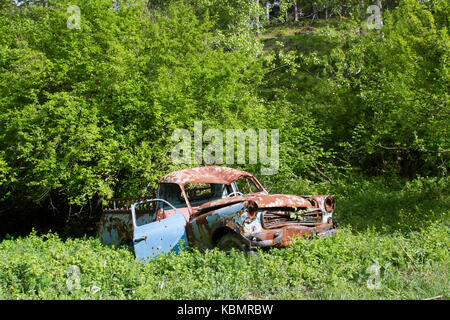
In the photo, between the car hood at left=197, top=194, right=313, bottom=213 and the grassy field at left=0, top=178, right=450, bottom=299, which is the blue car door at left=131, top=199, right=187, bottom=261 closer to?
the grassy field at left=0, top=178, right=450, bottom=299

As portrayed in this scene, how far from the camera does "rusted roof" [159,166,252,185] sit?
24.4 ft

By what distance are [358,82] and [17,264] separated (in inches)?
568

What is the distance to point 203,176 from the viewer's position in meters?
7.66

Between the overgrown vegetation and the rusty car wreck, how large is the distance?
294 millimetres

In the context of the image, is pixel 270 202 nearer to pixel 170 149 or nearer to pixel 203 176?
pixel 203 176

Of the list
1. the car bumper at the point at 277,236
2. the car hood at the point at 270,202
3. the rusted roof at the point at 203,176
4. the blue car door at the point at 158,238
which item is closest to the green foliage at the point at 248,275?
the car bumper at the point at 277,236

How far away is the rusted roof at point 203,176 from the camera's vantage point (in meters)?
7.43

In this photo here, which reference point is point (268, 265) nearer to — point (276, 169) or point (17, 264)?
point (17, 264)

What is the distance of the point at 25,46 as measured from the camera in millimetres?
11250

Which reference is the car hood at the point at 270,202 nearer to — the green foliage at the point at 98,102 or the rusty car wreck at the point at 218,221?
the rusty car wreck at the point at 218,221

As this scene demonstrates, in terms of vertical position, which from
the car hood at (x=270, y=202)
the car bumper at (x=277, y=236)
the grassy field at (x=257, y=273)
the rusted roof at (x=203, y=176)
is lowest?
the grassy field at (x=257, y=273)

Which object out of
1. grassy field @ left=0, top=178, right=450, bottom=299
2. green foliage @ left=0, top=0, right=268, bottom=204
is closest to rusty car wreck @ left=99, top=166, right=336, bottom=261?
grassy field @ left=0, top=178, right=450, bottom=299
